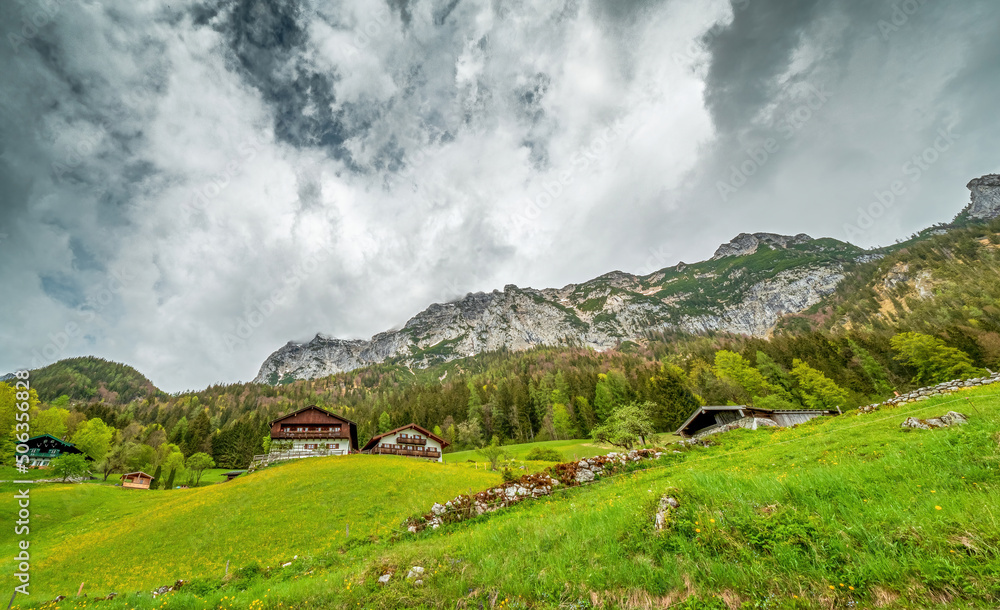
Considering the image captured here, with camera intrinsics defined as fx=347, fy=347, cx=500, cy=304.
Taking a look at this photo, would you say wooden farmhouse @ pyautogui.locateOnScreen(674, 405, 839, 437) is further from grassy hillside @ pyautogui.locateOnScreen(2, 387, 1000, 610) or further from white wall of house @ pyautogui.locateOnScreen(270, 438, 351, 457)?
white wall of house @ pyautogui.locateOnScreen(270, 438, 351, 457)

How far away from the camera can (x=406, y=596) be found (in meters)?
8.95

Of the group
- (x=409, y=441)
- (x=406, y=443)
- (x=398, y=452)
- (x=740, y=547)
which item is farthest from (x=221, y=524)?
(x=409, y=441)

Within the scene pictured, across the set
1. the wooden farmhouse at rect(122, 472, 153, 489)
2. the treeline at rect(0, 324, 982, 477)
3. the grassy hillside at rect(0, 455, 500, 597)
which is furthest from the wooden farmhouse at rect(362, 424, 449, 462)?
the wooden farmhouse at rect(122, 472, 153, 489)

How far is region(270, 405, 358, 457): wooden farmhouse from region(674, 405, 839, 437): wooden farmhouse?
6106cm

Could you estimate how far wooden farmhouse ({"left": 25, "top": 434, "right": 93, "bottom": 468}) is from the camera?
6346 cm

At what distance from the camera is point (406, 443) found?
6975cm

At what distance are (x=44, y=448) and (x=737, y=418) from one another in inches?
4647

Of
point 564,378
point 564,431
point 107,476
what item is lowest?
point 564,431

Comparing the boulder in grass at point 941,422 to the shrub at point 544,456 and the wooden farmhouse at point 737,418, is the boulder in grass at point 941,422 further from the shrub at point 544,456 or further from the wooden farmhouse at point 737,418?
the shrub at point 544,456

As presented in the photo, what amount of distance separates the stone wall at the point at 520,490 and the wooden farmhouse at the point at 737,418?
24937 millimetres

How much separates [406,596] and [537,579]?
11.5 ft

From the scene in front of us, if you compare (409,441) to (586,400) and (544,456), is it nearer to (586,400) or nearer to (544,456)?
(544,456)

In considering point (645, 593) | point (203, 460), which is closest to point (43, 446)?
point (203, 460)

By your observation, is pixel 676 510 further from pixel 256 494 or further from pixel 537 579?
pixel 256 494
